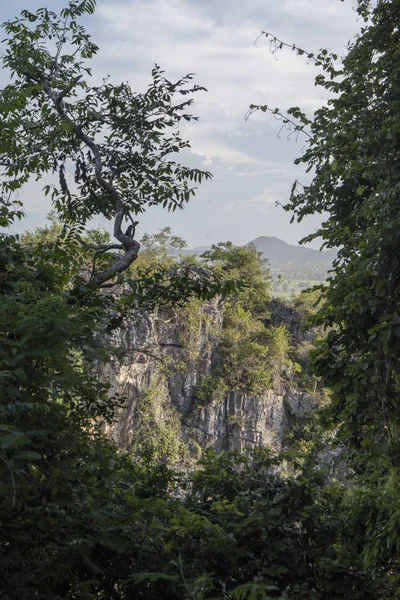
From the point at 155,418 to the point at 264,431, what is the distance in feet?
20.8

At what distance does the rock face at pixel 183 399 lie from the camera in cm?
1900

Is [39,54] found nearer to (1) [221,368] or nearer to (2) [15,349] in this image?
(2) [15,349]

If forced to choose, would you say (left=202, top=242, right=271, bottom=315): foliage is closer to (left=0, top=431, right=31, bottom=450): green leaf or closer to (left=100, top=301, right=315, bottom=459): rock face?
(left=100, top=301, right=315, bottom=459): rock face

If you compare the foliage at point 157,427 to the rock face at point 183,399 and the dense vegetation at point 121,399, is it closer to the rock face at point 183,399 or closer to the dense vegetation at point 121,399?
the rock face at point 183,399

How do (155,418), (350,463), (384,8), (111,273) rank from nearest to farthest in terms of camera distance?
1. (111,273)
2. (384,8)
3. (350,463)
4. (155,418)

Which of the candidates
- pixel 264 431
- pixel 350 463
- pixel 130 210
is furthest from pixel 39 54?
pixel 264 431

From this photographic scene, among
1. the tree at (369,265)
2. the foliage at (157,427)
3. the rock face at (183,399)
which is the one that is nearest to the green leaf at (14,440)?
the tree at (369,265)

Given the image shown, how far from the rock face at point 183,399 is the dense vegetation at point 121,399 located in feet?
40.1

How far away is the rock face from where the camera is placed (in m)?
19.0

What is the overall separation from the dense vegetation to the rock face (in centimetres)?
1223

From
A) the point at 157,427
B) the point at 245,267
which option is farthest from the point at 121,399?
the point at 245,267

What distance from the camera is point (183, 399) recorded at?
22.0 metres

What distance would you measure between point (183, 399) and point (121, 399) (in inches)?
708

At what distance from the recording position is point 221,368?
2350cm
